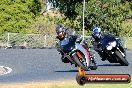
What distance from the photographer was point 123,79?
6938 millimetres

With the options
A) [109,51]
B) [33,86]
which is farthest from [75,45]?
[33,86]

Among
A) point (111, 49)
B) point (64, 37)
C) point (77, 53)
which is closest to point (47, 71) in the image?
point (111, 49)

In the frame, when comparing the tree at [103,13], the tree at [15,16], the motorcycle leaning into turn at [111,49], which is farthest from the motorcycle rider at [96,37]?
the tree at [15,16]

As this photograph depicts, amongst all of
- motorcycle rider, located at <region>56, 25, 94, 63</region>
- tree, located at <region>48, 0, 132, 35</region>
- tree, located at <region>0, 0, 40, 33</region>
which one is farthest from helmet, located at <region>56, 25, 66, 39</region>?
tree, located at <region>0, 0, 40, 33</region>

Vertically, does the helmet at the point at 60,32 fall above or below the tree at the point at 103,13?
above

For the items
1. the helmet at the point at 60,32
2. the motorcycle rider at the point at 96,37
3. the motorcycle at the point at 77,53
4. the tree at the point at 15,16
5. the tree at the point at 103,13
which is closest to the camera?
the helmet at the point at 60,32

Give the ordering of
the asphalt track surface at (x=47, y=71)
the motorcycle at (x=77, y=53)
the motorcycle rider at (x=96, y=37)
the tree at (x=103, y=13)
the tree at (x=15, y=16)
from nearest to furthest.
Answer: the motorcycle at (x=77, y=53), the motorcycle rider at (x=96, y=37), the asphalt track surface at (x=47, y=71), the tree at (x=15, y=16), the tree at (x=103, y=13)

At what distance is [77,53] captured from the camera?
28.5ft

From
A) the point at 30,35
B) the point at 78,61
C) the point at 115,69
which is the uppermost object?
the point at 78,61

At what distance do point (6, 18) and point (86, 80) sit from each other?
3752 centimetres

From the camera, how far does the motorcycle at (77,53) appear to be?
8.32 metres

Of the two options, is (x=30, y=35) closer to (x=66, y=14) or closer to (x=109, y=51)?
(x=66, y=14)

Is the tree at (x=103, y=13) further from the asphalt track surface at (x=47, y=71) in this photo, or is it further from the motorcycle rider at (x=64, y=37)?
the motorcycle rider at (x=64, y=37)

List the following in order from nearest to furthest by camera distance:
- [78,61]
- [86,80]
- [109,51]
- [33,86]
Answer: [86,80] < [78,61] < [109,51] < [33,86]
